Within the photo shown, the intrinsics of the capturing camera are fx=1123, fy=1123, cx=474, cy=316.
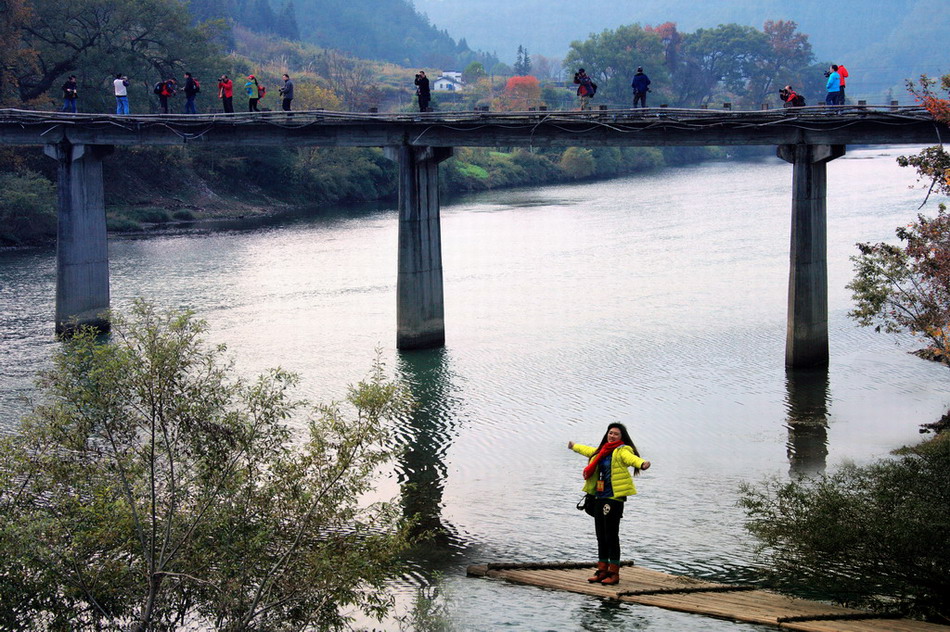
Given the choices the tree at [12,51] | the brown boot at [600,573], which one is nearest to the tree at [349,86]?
the tree at [12,51]

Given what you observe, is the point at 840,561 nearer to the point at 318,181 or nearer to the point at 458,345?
the point at 458,345

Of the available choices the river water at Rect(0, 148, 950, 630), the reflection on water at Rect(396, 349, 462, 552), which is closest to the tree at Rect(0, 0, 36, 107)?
the river water at Rect(0, 148, 950, 630)

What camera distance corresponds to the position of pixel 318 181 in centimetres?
8581

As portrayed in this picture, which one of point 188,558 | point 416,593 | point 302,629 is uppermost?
point 188,558

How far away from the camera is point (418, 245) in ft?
111

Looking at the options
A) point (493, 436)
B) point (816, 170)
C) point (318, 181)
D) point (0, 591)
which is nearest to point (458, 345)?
point (493, 436)

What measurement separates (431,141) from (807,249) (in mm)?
11366

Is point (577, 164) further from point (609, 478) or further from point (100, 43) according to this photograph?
point (609, 478)

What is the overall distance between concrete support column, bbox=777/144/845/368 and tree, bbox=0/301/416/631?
1897cm

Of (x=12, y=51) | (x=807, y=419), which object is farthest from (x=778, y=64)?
(x=807, y=419)

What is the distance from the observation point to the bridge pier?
111 feet

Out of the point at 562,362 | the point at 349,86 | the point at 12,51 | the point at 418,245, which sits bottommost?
the point at 562,362

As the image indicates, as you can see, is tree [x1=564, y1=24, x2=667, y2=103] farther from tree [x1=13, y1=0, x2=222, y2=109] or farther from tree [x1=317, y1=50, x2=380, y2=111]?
tree [x1=13, y1=0, x2=222, y2=109]

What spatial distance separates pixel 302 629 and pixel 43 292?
1408 inches
